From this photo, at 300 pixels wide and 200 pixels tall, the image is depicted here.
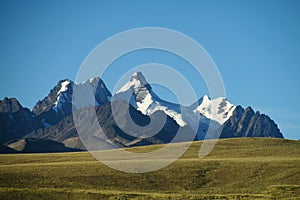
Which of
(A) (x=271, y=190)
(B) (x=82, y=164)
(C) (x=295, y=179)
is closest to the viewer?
(A) (x=271, y=190)

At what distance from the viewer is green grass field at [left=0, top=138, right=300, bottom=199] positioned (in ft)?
284

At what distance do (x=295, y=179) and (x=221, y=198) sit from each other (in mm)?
22097

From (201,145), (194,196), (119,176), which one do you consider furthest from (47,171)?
(201,145)

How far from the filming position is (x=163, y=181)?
10156cm

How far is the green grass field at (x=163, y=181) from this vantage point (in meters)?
86.7

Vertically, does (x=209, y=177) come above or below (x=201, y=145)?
below

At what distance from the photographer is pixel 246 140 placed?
163 meters

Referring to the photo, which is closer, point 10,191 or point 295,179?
point 10,191

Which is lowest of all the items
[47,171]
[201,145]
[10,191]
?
[10,191]

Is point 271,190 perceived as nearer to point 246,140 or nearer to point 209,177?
point 209,177

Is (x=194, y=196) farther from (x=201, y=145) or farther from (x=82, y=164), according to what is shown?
(x=201, y=145)

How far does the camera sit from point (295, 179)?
10162 centimetres

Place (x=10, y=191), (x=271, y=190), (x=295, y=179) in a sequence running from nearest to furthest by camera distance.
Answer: (x=10, y=191) < (x=271, y=190) < (x=295, y=179)

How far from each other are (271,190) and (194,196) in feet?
48.3
